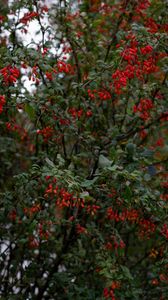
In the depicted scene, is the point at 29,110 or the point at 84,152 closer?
the point at 29,110

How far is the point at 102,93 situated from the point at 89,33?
123 cm

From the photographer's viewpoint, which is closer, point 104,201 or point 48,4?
point 104,201

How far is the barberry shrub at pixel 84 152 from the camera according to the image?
289cm

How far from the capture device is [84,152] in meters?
3.58

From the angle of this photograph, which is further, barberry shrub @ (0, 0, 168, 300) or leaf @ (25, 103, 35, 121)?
barberry shrub @ (0, 0, 168, 300)

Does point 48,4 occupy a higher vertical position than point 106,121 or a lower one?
higher

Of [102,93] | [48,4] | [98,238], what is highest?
[48,4]

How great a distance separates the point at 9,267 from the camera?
4090mm

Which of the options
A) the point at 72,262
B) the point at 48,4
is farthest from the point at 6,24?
the point at 72,262

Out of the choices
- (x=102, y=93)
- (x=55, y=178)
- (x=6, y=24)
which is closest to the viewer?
(x=55, y=178)

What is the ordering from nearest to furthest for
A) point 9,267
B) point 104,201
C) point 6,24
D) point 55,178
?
point 55,178
point 104,201
point 6,24
point 9,267

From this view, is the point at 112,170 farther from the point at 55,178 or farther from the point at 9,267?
the point at 9,267

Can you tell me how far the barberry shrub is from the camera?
2889 millimetres

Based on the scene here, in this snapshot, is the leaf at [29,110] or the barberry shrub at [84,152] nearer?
the leaf at [29,110]
